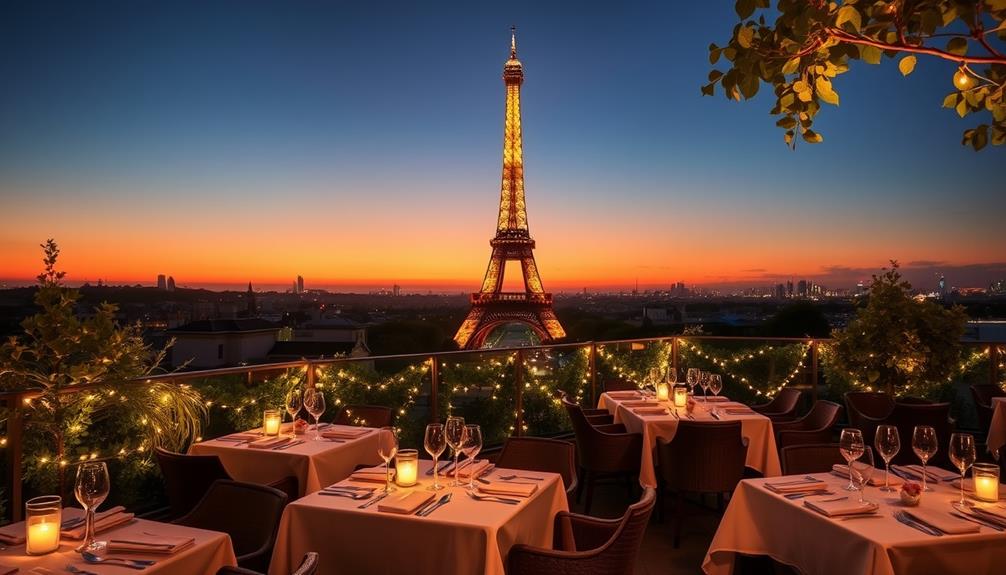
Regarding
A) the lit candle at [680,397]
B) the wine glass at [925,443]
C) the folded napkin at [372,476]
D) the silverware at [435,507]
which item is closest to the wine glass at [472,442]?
the silverware at [435,507]

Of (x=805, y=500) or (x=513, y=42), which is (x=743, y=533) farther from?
(x=513, y=42)

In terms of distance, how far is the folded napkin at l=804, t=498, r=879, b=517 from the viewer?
2428 millimetres

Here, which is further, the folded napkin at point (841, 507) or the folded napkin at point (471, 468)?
the folded napkin at point (471, 468)

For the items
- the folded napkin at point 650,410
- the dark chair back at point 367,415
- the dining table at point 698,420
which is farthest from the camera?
the folded napkin at point 650,410

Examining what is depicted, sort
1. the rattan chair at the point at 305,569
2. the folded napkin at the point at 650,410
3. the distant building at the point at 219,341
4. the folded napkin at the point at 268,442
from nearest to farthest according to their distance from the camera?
the rattan chair at the point at 305,569, the folded napkin at the point at 268,442, the folded napkin at the point at 650,410, the distant building at the point at 219,341

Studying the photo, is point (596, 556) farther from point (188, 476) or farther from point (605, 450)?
point (605, 450)

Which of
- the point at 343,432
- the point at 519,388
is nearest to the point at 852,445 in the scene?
the point at 343,432

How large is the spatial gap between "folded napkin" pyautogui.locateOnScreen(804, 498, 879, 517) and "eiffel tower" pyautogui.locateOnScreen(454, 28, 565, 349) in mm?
21909

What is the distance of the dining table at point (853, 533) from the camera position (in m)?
2.18

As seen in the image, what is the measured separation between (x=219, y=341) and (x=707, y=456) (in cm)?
3497

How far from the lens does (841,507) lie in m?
2.49

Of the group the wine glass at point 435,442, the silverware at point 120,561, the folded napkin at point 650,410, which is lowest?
the folded napkin at point 650,410

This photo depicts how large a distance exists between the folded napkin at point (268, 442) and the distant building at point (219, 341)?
31494 millimetres

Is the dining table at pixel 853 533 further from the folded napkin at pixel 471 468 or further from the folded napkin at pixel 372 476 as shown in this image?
the folded napkin at pixel 372 476
